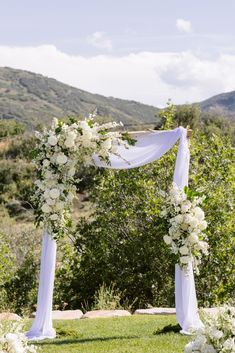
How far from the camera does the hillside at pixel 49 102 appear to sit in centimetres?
7756

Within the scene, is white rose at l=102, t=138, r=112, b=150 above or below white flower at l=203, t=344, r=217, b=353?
above

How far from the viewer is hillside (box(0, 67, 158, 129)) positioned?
7756cm

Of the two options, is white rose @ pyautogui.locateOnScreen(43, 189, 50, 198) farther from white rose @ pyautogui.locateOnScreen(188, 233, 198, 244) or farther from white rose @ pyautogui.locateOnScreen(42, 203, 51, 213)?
white rose @ pyautogui.locateOnScreen(188, 233, 198, 244)

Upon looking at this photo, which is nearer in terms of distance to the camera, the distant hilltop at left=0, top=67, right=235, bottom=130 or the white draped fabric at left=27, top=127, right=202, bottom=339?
the white draped fabric at left=27, top=127, right=202, bottom=339

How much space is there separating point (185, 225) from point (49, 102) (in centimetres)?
8268

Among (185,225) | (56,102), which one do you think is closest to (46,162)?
(185,225)

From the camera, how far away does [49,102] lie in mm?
89125

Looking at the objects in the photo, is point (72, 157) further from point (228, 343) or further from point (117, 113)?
point (117, 113)

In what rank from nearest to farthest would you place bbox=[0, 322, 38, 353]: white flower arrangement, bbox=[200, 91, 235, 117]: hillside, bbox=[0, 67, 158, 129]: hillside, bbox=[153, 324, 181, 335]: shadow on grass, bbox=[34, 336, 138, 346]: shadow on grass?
bbox=[0, 322, 38, 353]: white flower arrangement, bbox=[34, 336, 138, 346]: shadow on grass, bbox=[153, 324, 181, 335]: shadow on grass, bbox=[0, 67, 158, 129]: hillside, bbox=[200, 91, 235, 117]: hillside

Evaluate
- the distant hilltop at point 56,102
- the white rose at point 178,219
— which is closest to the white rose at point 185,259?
the white rose at point 178,219

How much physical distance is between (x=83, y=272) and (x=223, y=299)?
2.72m

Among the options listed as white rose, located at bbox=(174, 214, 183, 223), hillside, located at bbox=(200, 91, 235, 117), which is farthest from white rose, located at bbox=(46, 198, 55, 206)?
hillside, located at bbox=(200, 91, 235, 117)

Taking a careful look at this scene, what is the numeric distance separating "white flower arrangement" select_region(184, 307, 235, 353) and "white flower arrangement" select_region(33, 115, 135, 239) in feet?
12.7

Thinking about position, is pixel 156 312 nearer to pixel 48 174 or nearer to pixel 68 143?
pixel 48 174
